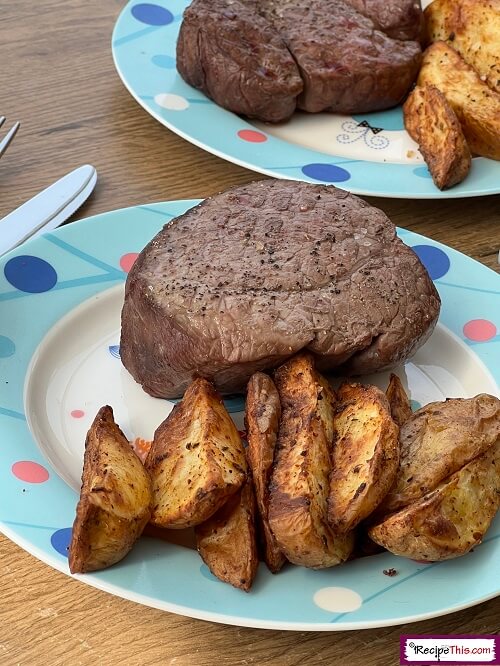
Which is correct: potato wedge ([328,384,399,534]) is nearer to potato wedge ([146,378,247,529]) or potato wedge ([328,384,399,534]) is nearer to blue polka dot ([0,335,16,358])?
potato wedge ([146,378,247,529])

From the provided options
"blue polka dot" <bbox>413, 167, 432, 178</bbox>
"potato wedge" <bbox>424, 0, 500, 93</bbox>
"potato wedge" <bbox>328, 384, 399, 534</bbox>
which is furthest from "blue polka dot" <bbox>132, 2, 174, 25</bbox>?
"potato wedge" <bbox>328, 384, 399, 534</bbox>

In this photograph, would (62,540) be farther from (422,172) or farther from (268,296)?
(422,172)

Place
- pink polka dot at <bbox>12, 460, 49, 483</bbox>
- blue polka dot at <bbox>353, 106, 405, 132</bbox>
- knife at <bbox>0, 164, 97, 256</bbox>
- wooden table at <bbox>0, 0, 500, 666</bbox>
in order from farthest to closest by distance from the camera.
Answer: blue polka dot at <bbox>353, 106, 405, 132</bbox>, knife at <bbox>0, 164, 97, 256</bbox>, pink polka dot at <bbox>12, 460, 49, 483</bbox>, wooden table at <bbox>0, 0, 500, 666</bbox>

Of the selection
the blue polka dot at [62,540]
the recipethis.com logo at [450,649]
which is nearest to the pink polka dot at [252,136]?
the blue polka dot at [62,540]

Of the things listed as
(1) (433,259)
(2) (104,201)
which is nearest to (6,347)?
(2) (104,201)

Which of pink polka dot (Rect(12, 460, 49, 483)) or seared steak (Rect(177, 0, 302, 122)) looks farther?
seared steak (Rect(177, 0, 302, 122))

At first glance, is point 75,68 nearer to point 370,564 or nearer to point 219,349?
point 219,349

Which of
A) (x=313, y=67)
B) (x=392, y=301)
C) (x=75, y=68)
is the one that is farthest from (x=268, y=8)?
(x=392, y=301)
